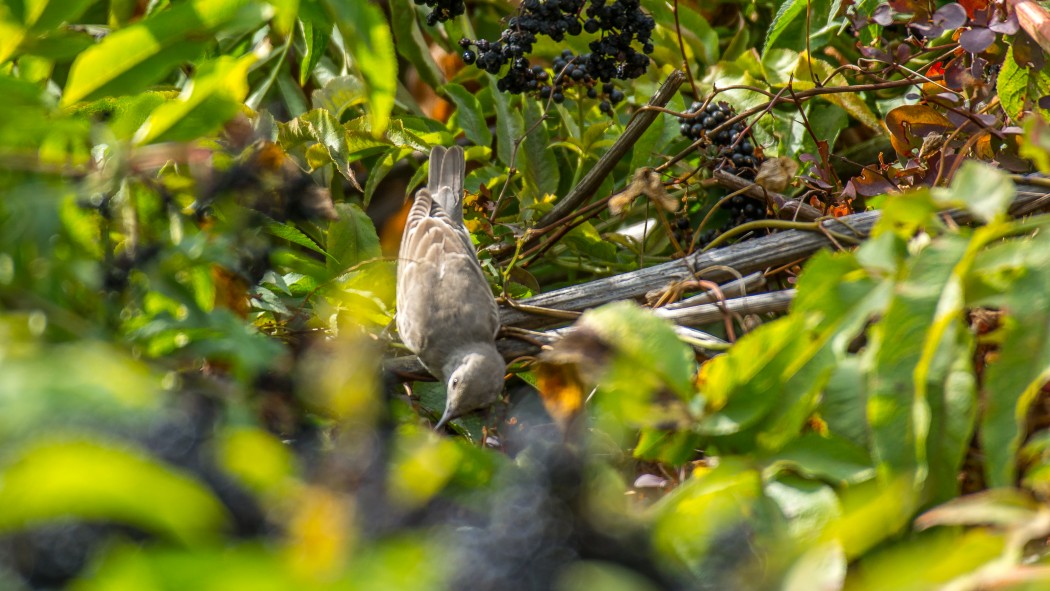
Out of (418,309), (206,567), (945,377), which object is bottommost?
(418,309)

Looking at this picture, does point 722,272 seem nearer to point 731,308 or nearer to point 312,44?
point 731,308

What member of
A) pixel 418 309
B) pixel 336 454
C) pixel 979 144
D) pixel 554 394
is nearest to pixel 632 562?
pixel 336 454

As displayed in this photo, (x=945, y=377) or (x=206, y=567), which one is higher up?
(x=206, y=567)

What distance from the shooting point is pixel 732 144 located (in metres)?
2.80

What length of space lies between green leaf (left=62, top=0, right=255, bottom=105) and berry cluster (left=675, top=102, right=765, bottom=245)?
1.74 metres

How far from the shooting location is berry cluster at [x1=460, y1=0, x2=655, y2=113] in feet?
9.48

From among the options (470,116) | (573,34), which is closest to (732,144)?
(573,34)

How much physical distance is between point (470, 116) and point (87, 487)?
2.84 m

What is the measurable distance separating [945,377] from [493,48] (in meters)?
2.03

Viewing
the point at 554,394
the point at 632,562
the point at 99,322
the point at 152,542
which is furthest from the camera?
the point at 554,394

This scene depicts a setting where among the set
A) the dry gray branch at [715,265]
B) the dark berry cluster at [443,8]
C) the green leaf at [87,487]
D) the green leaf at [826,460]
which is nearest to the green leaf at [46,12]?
the green leaf at [87,487]

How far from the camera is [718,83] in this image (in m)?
3.35

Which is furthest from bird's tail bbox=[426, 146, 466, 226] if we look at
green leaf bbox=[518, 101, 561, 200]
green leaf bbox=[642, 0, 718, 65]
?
green leaf bbox=[642, 0, 718, 65]

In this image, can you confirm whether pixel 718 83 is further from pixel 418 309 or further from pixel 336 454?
pixel 336 454
